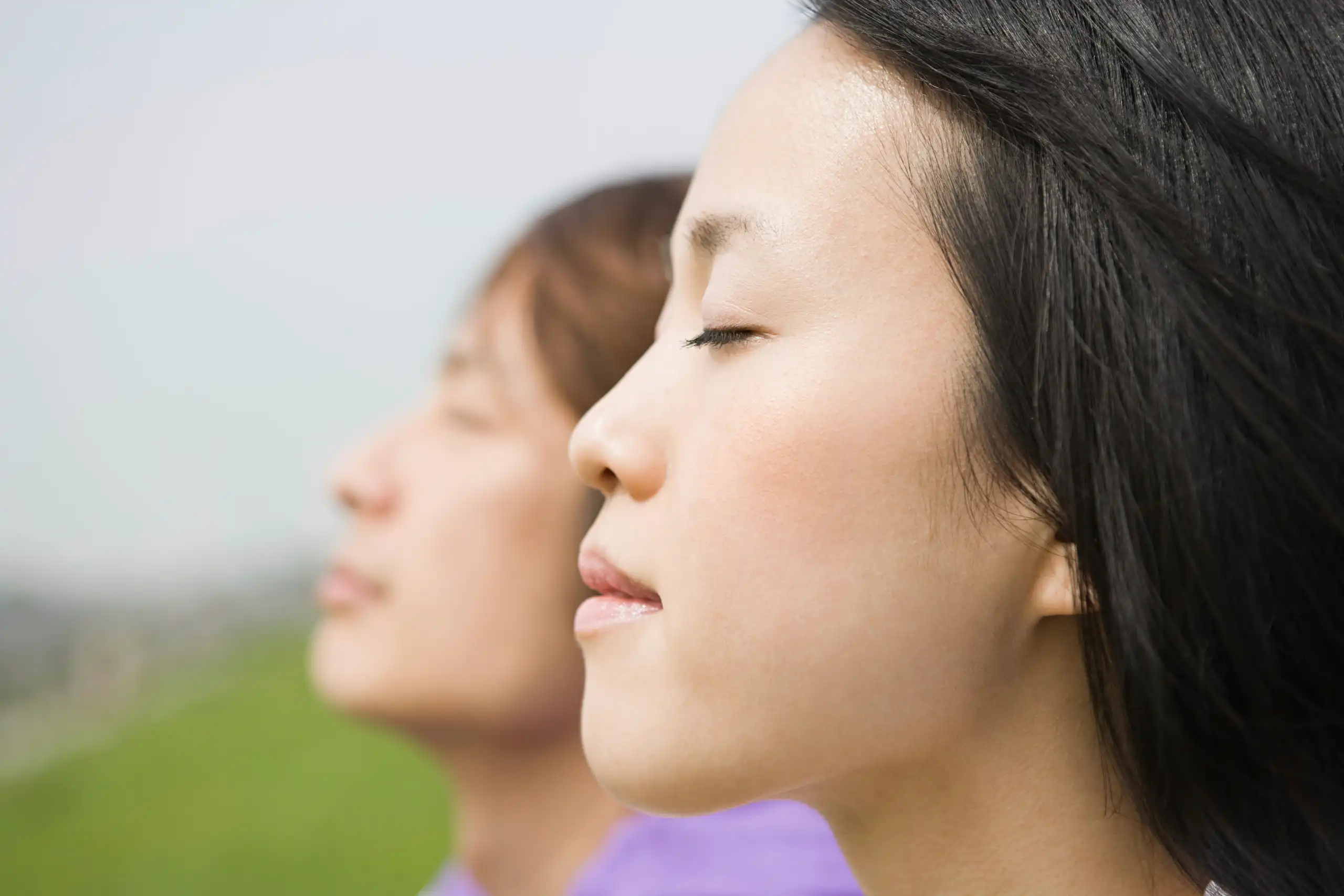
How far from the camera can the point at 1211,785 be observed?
0.68 meters

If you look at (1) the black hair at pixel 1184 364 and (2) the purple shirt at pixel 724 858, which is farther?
(2) the purple shirt at pixel 724 858

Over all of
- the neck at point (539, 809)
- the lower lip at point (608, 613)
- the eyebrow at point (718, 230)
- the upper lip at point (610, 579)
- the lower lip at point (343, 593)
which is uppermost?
the eyebrow at point (718, 230)

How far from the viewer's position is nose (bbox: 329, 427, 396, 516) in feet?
4.09

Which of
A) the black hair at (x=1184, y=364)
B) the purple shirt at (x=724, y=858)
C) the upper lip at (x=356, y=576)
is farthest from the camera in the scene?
the upper lip at (x=356, y=576)

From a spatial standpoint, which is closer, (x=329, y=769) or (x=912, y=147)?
(x=912, y=147)

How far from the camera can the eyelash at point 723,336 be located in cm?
71

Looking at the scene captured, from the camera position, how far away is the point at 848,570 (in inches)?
26.0

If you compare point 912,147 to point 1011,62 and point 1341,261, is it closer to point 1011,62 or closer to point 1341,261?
point 1011,62

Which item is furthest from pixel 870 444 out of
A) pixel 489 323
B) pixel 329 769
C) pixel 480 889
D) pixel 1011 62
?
pixel 329 769

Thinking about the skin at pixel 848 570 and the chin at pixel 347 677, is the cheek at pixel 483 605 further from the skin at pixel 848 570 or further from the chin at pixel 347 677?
the skin at pixel 848 570

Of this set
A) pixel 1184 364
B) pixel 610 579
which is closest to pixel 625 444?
pixel 610 579

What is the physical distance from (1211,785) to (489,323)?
0.83 meters

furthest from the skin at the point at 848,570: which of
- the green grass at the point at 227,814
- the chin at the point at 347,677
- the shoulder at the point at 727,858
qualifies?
the green grass at the point at 227,814

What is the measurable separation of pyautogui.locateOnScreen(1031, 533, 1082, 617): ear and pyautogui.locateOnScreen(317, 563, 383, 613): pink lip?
0.72 m
